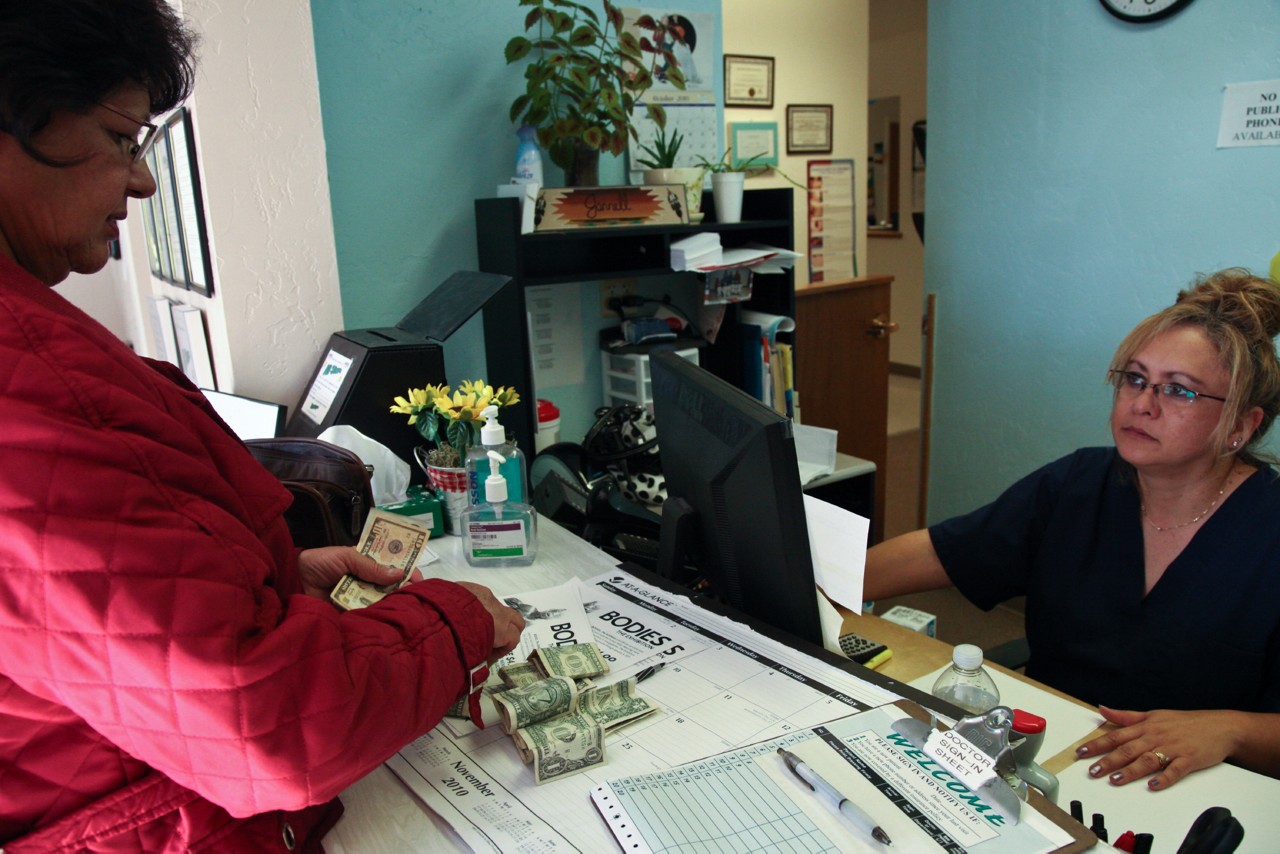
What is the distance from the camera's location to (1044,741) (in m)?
1.22

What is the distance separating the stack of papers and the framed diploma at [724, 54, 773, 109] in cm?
223

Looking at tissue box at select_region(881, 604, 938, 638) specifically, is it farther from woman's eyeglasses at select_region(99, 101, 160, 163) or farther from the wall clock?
the wall clock

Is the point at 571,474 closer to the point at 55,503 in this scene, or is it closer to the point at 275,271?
the point at 275,271

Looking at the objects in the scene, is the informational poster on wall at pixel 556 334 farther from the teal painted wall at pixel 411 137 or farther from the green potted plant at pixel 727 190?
the green potted plant at pixel 727 190

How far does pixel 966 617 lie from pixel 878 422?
94 cm

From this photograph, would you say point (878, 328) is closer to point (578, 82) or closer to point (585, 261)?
point (585, 261)

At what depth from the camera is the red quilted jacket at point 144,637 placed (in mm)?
585

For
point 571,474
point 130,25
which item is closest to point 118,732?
point 130,25

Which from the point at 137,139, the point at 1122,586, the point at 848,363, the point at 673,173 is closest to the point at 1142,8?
the point at 673,173

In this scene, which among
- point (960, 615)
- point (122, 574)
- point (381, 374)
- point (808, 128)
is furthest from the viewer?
point (808, 128)

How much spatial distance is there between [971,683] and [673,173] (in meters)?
1.77

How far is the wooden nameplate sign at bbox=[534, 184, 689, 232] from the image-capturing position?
2.29 m

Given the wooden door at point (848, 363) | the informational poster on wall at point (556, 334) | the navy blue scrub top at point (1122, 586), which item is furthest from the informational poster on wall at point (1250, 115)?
the informational poster on wall at point (556, 334)

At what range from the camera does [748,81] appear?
14.9 ft
